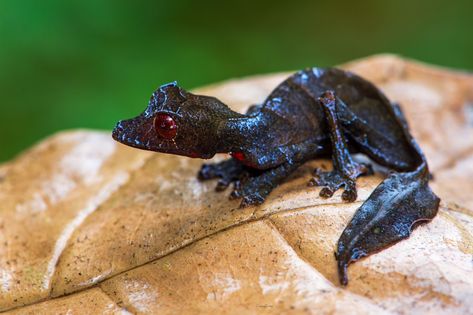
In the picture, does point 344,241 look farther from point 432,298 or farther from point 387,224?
point 432,298

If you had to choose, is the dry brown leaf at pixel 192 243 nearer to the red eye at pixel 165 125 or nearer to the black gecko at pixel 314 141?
the black gecko at pixel 314 141

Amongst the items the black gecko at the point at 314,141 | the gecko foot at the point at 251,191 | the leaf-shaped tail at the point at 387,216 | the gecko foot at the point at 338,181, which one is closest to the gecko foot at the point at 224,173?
the black gecko at the point at 314,141

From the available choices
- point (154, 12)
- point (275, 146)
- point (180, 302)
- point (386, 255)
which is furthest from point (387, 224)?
point (154, 12)

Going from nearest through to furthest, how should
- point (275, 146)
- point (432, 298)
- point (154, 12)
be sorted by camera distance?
point (432, 298) < point (275, 146) < point (154, 12)

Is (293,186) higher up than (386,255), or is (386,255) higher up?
(293,186)

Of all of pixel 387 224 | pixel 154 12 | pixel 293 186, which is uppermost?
pixel 154 12

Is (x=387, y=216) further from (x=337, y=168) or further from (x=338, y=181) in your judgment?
(x=337, y=168)
